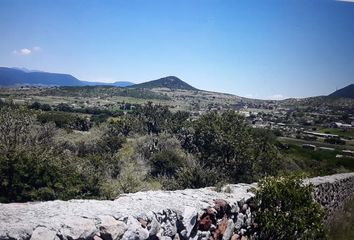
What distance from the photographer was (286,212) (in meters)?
8.60

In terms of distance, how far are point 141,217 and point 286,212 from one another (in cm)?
435

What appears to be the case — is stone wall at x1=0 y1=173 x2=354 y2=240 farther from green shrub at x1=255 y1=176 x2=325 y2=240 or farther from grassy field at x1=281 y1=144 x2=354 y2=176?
grassy field at x1=281 y1=144 x2=354 y2=176

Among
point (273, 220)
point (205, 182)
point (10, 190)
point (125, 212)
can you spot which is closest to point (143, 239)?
point (125, 212)

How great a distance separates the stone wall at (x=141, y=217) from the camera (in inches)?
182

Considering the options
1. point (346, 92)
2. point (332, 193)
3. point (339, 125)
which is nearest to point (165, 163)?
point (332, 193)

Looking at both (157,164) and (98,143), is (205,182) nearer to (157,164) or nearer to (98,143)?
(157,164)

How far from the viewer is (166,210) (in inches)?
245

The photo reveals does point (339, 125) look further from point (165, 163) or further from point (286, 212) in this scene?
point (286, 212)

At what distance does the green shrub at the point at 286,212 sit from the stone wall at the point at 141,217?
33 cm

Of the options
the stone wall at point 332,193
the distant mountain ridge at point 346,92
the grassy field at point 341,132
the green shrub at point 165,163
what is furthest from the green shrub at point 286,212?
the distant mountain ridge at point 346,92

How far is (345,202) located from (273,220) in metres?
11.2

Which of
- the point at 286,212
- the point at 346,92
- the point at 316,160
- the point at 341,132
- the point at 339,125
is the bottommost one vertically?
the point at 316,160

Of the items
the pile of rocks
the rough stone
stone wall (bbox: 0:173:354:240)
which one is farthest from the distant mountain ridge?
the rough stone

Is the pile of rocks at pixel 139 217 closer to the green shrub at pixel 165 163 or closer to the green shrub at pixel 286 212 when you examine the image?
the green shrub at pixel 286 212
